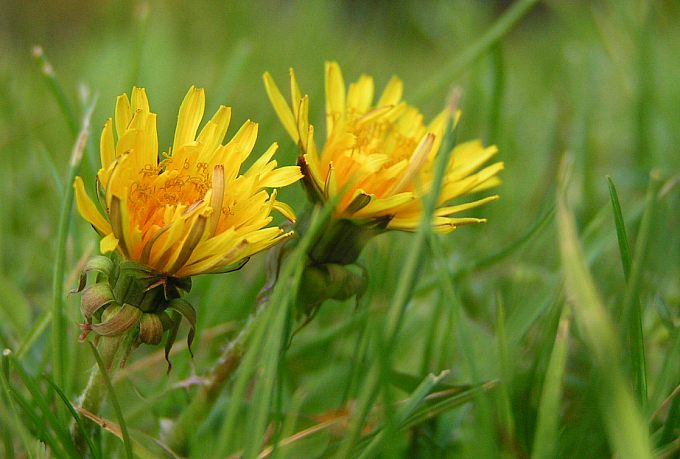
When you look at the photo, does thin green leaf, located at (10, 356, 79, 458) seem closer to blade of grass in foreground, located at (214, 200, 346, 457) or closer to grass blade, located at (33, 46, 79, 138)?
blade of grass in foreground, located at (214, 200, 346, 457)

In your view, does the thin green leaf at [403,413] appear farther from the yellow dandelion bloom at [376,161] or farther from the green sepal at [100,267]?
the green sepal at [100,267]

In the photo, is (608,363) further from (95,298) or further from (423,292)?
(423,292)

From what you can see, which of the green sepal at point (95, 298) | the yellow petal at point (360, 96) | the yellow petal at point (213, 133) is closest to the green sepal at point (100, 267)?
the green sepal at point (95, 298)

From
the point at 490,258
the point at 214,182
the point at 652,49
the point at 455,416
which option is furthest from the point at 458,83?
the point at 214,182

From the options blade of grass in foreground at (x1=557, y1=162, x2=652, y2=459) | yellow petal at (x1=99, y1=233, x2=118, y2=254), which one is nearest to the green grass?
blade of grass in foreground at (x1=557, y1=162, x2=652, y2=459)

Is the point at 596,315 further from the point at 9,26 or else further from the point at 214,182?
the point at 9,26
